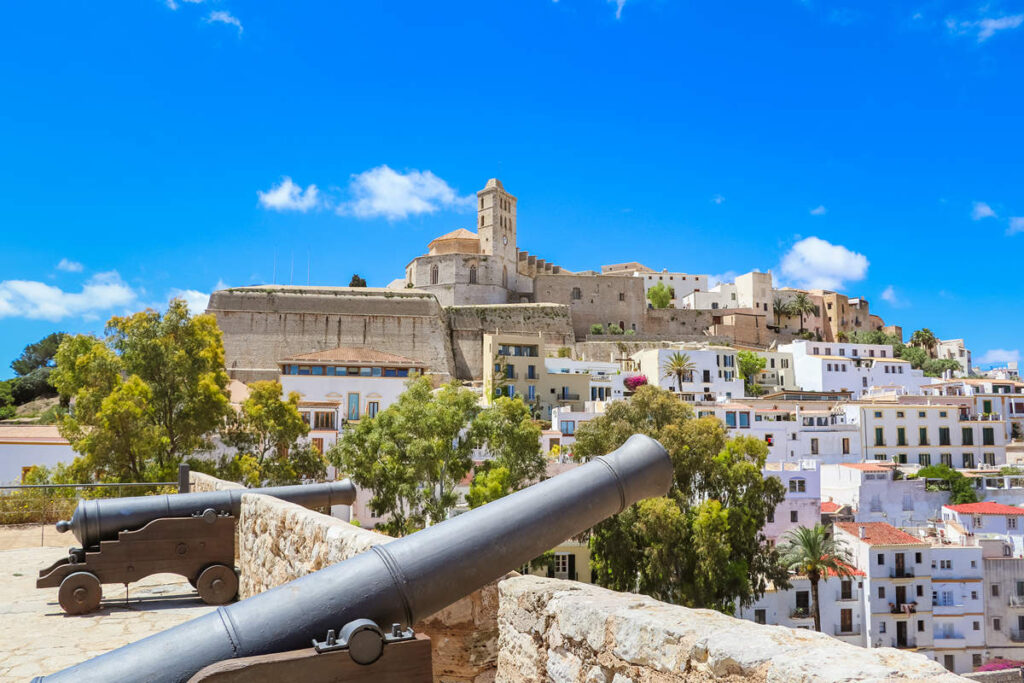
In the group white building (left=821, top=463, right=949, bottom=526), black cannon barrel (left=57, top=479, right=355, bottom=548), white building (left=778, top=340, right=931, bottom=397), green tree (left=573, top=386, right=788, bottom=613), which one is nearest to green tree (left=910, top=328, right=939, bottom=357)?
white building (left=778, top=340, right=931, bottom=397)

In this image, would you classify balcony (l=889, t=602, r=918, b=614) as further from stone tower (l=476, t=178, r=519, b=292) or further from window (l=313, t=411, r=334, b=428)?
stone tower (l=476, t=178, r=519, b=292)

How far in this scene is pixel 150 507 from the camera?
6.09 meters

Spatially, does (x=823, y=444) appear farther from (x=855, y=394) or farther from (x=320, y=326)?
(x=320, y=326)

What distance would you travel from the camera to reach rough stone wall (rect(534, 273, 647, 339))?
65812 mm

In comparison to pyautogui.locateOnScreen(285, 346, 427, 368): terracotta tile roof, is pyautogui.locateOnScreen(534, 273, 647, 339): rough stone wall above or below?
above

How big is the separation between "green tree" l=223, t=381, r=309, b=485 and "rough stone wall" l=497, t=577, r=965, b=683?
1594cm

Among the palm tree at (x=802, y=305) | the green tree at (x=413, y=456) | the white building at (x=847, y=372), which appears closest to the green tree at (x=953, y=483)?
the white building at (x=847, y=372)

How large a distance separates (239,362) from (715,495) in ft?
119

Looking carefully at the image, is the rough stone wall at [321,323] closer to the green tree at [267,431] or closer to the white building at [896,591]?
the white building at [896,591]

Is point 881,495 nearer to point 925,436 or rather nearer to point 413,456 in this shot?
point 925,436

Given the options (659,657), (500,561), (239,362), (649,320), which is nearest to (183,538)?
(500,561)

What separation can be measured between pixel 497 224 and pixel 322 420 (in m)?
39.7

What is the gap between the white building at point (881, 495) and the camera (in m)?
32.0

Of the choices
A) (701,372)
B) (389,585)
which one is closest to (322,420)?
(389,585)
